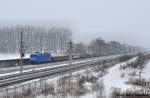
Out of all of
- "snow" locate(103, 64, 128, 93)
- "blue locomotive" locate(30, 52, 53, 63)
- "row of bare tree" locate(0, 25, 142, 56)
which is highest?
"row of bare tree" locate(0, 25, 142, 56)

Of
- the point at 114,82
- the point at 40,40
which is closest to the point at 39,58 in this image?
the point at 114,82

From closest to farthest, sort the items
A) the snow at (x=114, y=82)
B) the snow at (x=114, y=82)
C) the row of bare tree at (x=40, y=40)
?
the snow at (x=114, y=82)
the snow at (x=114, y=82)
the row of bare tree at (x=40, y=40)

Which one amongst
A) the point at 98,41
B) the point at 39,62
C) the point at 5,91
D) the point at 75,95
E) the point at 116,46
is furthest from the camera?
the point at 116,46

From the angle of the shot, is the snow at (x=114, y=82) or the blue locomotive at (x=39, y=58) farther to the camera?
the blue locomotive at (x=39, y=58)

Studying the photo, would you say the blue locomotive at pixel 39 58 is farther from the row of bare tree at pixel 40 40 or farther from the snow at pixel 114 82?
the row of bare tree at pixel 40 40

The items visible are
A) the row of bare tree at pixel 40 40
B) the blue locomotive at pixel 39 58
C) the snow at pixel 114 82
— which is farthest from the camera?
the row of bare tree at pixel 40 40

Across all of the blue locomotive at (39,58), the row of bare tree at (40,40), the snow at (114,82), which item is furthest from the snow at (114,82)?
the row of bare tree at (40,40)

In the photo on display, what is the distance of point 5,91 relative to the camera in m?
23.3

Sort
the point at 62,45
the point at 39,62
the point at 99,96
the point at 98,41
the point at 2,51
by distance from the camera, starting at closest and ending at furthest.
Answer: the point at 99,96 < the point at 39,62 < the point at 2,51 < the point at 62,45 < the point at 98,41

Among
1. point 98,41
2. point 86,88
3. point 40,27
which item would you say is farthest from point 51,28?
point 86,88

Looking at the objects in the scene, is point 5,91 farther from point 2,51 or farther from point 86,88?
point 2,51

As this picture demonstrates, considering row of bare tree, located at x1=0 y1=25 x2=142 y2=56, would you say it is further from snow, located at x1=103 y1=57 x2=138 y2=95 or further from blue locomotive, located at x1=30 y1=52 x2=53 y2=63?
snow, located at x1=103 y1=57 x2=138 y2=95

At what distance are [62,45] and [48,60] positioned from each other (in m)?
77.8

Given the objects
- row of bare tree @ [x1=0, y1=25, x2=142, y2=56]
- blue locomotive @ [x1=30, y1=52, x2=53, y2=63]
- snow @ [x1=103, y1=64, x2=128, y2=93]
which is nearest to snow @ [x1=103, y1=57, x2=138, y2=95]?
snow @ [x1=103, y1=64, x2=128, y2=93]
